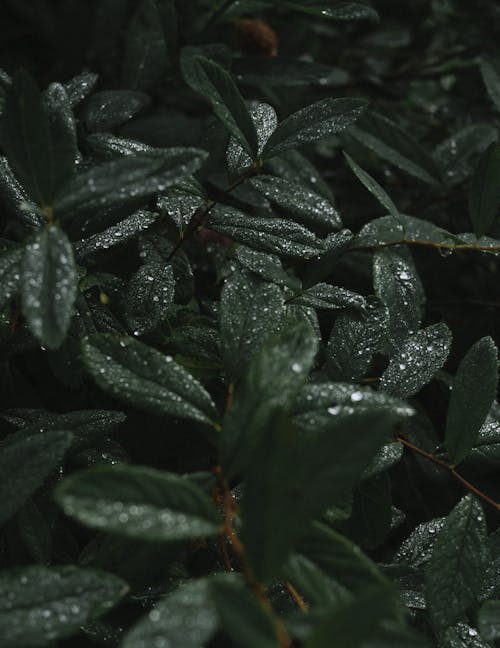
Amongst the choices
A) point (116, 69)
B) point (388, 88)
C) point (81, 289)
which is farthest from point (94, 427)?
point (388, 88)

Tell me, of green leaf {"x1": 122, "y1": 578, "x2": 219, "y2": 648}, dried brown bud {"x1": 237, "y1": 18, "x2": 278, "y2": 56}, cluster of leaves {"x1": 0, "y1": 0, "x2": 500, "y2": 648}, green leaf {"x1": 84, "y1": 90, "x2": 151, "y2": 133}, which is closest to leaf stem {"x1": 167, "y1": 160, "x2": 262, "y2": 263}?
cluster of leaves {"x1": 0, "y1": 0, "x2": 500, "y2": 648}

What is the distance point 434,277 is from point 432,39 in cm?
90

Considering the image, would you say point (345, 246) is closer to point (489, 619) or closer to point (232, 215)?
point (232, 215)

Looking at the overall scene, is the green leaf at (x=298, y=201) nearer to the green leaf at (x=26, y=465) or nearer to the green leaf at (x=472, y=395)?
the green leaf at (x=472, y=395)

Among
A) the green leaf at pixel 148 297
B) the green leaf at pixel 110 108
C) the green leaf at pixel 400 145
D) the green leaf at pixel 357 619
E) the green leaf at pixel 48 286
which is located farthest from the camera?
the green leaf at pixel 400 145

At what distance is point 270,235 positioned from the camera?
0.86 m

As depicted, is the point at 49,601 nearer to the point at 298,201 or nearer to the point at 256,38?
the point at 298,201

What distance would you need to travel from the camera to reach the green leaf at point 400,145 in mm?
1257

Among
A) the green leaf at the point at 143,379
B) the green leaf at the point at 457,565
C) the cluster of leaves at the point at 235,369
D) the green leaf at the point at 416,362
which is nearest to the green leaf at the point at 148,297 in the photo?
the cluster of leaves at the point at 235,369

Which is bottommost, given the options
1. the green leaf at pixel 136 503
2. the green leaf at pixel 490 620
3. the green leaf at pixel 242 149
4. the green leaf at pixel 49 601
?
the green leaf at pixel 49 601

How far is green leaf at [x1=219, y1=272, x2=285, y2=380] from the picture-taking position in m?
0.72

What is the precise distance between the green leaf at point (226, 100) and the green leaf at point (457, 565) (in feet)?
1.52

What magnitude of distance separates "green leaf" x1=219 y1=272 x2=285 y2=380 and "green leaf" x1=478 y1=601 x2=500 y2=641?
0.98 feet

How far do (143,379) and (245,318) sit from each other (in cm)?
13
